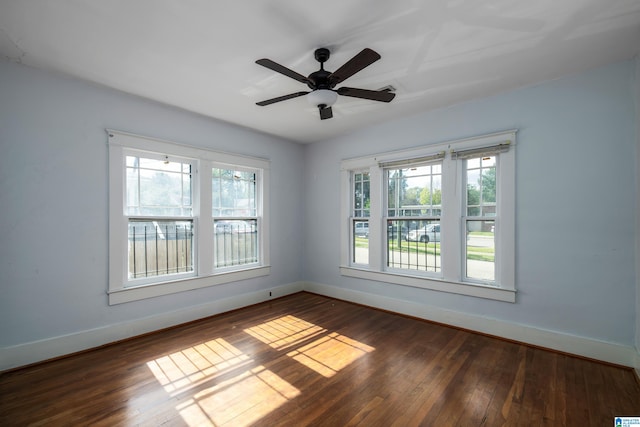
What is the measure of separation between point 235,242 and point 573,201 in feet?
14.1

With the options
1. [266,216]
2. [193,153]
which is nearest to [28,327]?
[193,153]

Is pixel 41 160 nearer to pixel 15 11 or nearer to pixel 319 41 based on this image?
pixel 15 11

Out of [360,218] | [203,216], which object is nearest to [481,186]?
[360,218]

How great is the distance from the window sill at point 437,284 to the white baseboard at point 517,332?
0.26 metres

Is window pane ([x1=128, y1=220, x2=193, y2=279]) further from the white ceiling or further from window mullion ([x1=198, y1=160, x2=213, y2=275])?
the white ceiling

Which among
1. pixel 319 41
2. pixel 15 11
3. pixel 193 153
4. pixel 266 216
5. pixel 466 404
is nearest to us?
pixel 15 11

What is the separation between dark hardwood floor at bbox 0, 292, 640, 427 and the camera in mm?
2006

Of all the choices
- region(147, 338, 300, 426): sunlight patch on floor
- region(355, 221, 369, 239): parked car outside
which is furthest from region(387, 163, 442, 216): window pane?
region(147, 338, 300, 426): sunlight patch on floor

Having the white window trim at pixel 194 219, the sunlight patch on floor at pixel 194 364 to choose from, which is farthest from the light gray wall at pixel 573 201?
the sunlight patch on floor at pixel 194 364

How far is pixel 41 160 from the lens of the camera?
2.76 meters

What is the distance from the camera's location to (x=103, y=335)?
3066 mm

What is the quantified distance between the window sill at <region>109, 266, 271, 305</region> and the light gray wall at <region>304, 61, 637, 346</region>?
305 centimetres

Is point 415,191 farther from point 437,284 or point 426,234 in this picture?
point 437,284

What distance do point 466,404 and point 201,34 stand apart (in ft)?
11.5
